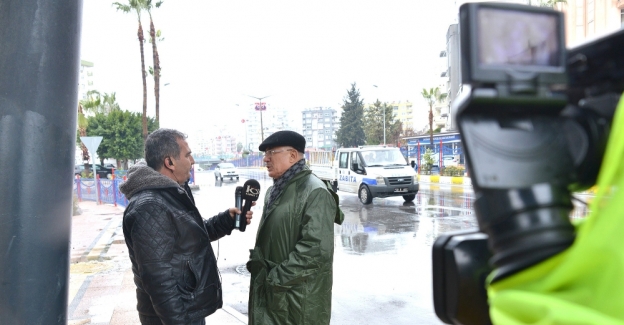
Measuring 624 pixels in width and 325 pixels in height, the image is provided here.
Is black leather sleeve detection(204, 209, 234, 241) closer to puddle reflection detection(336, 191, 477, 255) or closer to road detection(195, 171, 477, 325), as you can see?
road detection(195, 171, 477, 325)

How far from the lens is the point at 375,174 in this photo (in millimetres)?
14953

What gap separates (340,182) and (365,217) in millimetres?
4526

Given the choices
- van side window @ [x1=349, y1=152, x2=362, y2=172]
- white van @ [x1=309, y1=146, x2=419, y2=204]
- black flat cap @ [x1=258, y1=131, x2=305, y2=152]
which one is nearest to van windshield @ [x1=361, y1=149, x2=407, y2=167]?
white van @ [x1=309, y1=146, x2=419, y2=204]

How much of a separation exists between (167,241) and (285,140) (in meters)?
1.02

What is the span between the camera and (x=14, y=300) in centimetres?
162

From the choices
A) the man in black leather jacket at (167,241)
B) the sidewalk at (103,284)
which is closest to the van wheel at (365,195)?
the sidewalk at (103,284)

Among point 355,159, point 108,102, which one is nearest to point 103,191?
point 355,159

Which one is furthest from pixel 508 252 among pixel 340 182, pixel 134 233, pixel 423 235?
pixel 340 182

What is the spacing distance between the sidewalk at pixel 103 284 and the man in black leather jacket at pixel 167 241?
2.44 metres

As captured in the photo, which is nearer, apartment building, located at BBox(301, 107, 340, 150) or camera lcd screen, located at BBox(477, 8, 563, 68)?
camera lcd screen, located at BBox(477, 8, 563, 68)

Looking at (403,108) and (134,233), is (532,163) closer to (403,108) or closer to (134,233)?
(134,233)

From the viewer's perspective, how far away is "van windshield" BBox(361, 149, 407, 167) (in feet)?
50.9

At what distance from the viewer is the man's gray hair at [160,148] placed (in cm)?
269

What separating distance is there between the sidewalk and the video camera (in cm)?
453
